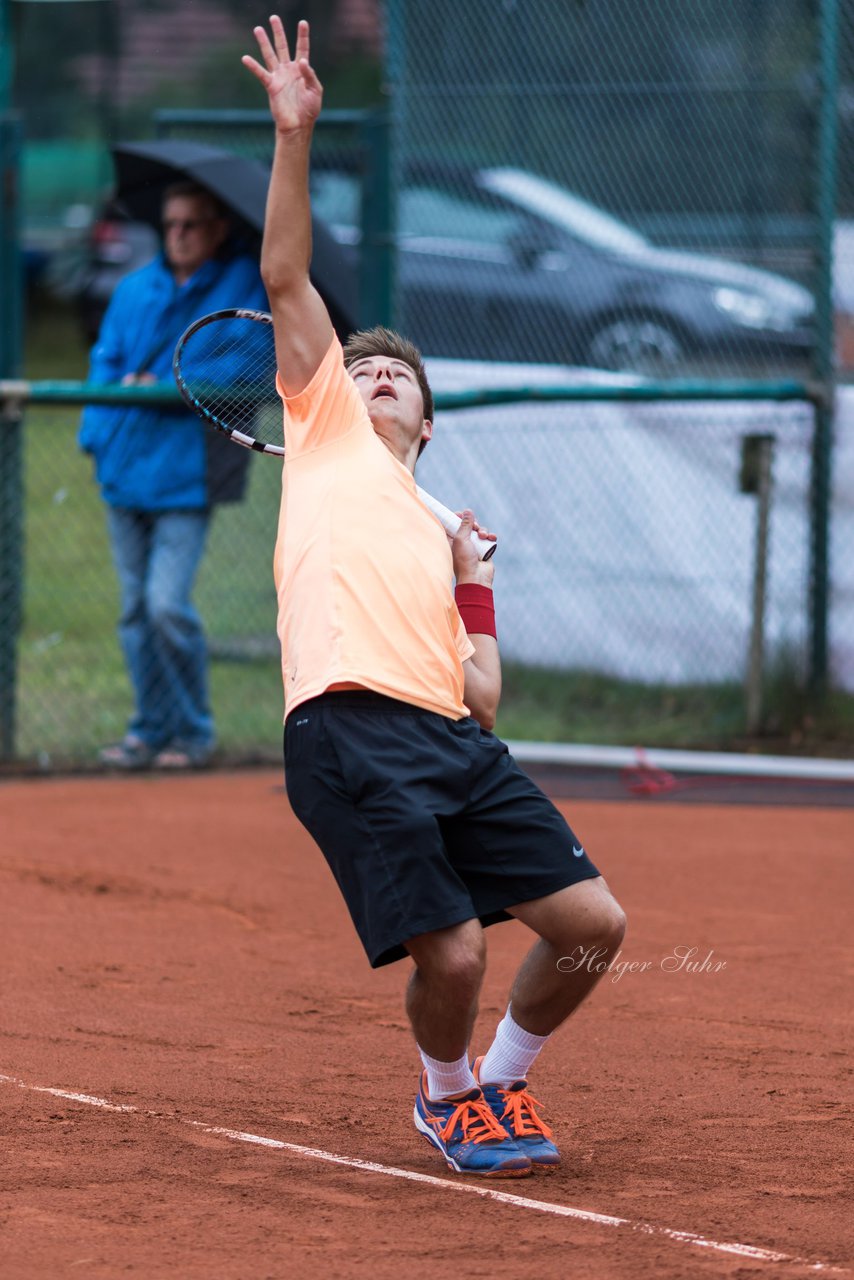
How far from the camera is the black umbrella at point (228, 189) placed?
7.64 m

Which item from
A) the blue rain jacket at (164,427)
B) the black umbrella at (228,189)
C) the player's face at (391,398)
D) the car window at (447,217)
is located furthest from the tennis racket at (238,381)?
the car window at (447,217)

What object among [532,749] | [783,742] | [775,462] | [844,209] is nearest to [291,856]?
[532,749]

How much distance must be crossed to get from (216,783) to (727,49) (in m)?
4.49

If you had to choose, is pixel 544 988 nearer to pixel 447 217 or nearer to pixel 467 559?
pixel 467 559

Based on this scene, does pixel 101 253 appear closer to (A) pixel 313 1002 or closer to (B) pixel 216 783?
(B) pixel 216 783

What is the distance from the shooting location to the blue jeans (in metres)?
7.90

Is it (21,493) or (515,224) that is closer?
(21,493)

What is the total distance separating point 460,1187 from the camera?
12.2 feet

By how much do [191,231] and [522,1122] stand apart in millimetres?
4889

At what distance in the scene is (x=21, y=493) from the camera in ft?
26.4

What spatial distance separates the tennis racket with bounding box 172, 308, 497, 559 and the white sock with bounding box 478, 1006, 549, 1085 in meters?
0.99

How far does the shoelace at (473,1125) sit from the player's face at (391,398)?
4.42 ft

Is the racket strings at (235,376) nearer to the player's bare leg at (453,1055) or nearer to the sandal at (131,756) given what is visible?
the player's bare leg at (453,1055)

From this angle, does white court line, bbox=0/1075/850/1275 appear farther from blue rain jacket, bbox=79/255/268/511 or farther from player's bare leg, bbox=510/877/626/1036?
blue rain jacket, bbox=79/255/268/511
